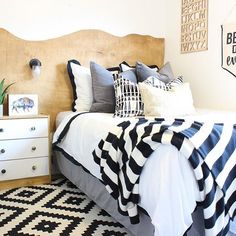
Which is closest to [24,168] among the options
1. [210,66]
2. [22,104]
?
[22,104]

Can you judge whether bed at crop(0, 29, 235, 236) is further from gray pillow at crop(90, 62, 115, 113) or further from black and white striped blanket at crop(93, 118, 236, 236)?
black and white striped blanket at crop(93, 118, 236, 236)

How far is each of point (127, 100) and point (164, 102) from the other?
31cm

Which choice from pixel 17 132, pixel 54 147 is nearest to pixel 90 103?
pixel 54 147

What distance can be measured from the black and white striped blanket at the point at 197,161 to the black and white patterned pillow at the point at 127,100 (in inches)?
31.6

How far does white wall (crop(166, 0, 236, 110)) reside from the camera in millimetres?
2826

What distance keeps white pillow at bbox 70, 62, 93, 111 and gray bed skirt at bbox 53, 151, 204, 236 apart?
49 centimetres

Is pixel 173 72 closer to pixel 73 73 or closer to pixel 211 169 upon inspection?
pixel 73 73

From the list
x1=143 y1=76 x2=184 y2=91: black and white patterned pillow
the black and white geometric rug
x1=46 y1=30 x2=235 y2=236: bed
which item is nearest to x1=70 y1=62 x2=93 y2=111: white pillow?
x1=46 y1=30 x2=235 y2=236: bed

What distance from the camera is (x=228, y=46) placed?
2.78 meters

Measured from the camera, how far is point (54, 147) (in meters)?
2.84

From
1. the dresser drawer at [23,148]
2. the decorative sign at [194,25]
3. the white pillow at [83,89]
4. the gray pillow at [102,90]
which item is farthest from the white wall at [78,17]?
the dresser drawer at [23,148]

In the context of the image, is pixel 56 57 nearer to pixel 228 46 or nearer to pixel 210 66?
pixel 210 66

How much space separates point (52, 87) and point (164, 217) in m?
1.96

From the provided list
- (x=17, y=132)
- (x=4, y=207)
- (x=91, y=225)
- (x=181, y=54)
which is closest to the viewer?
(x=91, y=225)
